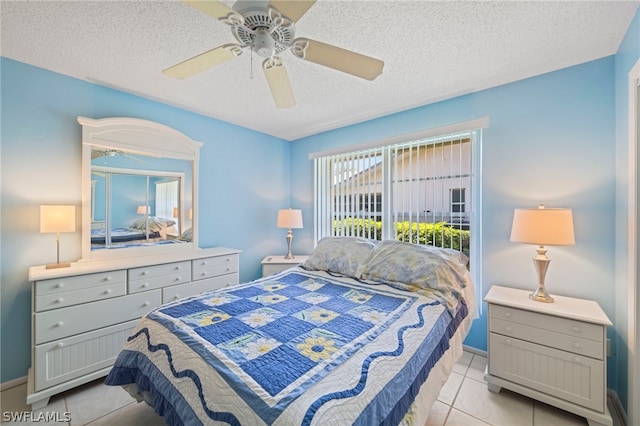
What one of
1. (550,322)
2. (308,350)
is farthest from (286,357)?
(550,322)

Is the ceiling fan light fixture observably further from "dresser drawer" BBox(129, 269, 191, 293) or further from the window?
"dresser drawer" BBox(129, 269, 191, 293)

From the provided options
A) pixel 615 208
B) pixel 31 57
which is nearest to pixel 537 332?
pixel 615 208

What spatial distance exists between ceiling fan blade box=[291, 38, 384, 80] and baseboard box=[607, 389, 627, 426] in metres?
2.62

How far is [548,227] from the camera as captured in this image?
178 cm

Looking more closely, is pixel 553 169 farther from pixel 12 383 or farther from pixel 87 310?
pixel 12 383

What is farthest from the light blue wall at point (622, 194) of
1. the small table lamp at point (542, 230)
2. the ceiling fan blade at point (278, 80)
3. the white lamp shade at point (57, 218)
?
the white lamp shade at point (57, 218)

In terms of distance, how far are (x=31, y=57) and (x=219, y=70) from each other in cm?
136

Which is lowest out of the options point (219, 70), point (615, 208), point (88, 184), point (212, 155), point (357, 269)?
point (357, 269)

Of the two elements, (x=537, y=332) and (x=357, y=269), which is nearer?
(x=537, y=332)

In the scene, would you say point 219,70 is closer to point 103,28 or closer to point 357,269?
point 103,28

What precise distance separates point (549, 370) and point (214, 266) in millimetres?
2895

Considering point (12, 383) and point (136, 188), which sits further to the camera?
point (136, 188)

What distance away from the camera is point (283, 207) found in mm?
4070

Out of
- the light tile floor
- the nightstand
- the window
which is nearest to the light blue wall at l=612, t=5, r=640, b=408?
the nightstand
